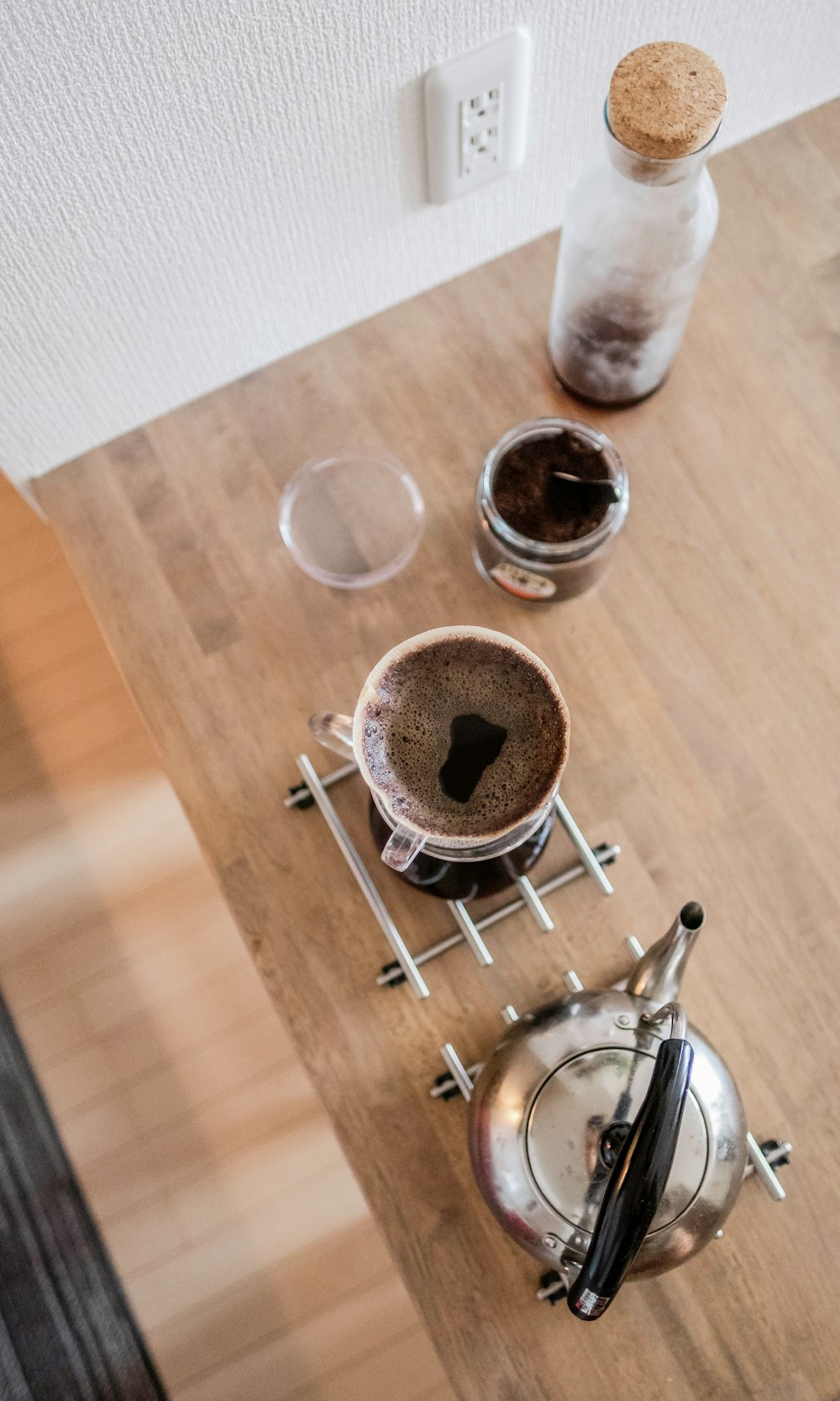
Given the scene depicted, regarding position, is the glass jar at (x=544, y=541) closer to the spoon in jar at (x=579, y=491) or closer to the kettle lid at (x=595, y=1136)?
the spoon in jar at (x=579, y=491)

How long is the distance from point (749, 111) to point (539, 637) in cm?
53

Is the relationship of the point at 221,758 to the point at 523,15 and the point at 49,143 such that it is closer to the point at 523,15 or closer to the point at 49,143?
the point at 49,143

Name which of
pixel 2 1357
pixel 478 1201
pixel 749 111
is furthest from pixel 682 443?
pixel 2 1357

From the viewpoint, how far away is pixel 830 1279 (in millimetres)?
690

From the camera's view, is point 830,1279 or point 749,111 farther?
point 749,111

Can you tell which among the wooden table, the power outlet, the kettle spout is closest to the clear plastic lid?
the wooden table

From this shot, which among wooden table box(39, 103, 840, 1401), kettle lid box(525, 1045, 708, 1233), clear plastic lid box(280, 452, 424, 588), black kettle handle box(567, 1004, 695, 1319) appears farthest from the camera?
clear plastic lid box(280, 452, 424, 588)

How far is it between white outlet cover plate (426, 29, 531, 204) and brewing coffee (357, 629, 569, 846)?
1.36ft

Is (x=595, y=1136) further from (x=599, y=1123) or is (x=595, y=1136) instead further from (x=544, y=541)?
(x=544, y=541)

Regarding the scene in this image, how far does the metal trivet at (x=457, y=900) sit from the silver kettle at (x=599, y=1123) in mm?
91

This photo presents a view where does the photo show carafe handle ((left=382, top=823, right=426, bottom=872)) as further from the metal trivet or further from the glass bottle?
the glass bottle

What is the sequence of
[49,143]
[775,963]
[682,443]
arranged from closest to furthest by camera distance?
1. [49,143]
2. [775,963]
3. [682,443]

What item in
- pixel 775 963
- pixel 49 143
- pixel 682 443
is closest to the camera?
pixel 49 143

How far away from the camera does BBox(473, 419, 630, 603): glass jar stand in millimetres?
726
